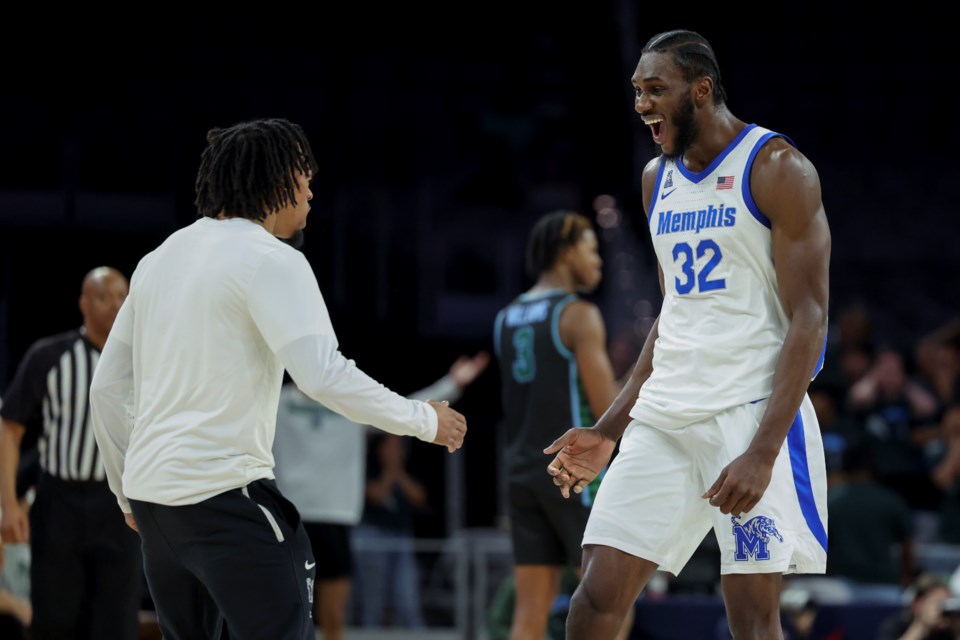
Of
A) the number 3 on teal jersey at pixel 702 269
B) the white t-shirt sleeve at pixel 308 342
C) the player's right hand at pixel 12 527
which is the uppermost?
the number 3 on teal jersey at pixel 702 269

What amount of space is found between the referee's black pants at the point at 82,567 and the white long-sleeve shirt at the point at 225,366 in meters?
2.11

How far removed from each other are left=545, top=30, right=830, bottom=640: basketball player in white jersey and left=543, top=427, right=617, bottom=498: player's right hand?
0.11 m

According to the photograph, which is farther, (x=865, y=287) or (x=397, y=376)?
(x=865, y=287)

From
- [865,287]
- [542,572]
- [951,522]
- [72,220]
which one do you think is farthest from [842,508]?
[865,287]

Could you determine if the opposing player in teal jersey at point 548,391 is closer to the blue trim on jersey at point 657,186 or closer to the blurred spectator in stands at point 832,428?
the blue trim on jersey at point 657,186

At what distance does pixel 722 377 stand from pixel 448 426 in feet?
2.44

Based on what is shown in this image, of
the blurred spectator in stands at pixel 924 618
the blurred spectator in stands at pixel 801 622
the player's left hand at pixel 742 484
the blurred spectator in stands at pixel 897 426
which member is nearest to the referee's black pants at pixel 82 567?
the player's left hand at pixel 742 484

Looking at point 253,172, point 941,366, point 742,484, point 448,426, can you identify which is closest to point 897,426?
point 941,366

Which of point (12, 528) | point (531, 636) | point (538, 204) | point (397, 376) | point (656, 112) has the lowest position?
point (531, 636)

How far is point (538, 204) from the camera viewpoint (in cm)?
1200

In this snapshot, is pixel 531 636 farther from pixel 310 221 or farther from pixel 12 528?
pixel 310 221

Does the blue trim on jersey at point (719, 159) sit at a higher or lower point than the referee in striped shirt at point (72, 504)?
higher

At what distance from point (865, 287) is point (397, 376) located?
695 cm

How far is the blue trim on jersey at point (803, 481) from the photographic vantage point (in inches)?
140
